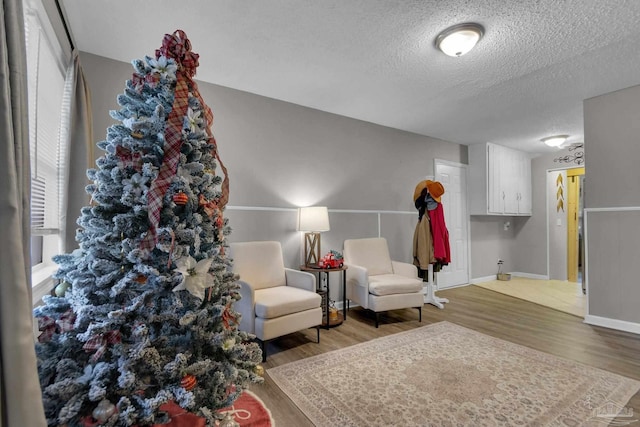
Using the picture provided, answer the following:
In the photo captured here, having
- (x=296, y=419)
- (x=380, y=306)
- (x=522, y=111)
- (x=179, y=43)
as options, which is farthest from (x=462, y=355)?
(x=522, y=111)

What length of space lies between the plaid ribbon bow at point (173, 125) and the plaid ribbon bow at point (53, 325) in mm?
324

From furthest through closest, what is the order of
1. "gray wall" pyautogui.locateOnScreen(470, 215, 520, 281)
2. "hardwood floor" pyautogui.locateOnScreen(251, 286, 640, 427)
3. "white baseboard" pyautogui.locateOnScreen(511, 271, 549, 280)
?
"white baseboard" pyautogui.locateOnScreen(511, 271, 549, 280)
"gray wall" pyautogui.locateOnScreen(470, 215, 520, 281)
"hardwood floor" pyautogui.locateOnScreen(251, 286, 640, 427)

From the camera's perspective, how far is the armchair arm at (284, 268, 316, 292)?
2.78 metres

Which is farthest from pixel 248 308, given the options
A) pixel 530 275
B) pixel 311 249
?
pixel 530 275

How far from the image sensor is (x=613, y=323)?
121 inches

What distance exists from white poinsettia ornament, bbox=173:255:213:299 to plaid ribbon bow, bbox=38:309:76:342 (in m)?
0.33

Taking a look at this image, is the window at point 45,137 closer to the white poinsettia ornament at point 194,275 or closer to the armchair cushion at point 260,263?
the white poinsettia ornament at point 194,275

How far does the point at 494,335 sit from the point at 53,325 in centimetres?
333

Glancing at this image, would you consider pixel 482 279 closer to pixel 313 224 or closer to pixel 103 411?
pixel 313 224

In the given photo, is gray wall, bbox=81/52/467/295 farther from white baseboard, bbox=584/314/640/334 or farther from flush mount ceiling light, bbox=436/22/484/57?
white baseboard, bbox=584/314/640/334

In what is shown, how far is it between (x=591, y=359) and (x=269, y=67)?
3.63 m

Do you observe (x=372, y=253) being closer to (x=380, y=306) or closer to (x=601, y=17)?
(x=380, y=306)

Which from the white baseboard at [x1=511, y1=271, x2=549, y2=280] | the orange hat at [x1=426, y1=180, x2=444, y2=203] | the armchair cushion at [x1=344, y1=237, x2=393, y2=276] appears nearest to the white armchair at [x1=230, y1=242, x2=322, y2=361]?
the armchair cushion at [x1=344, y1=237, x2=393, y2=276]

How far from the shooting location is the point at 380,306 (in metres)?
3.10
